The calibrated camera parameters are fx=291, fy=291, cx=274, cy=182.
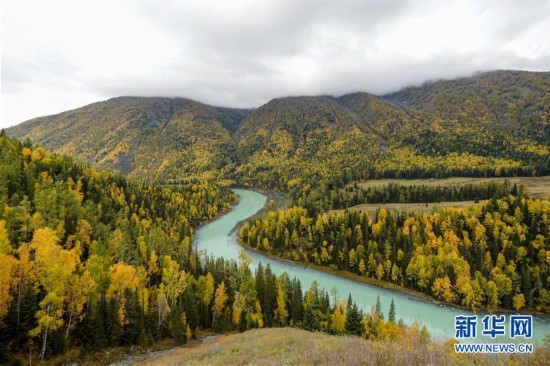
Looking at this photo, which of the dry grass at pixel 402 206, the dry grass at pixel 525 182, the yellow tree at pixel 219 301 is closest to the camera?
the yellow tree at pixel 219 301

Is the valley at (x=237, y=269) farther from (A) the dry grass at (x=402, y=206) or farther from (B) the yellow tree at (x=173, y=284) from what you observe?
(A) the dry grass at (x=402, y=206)

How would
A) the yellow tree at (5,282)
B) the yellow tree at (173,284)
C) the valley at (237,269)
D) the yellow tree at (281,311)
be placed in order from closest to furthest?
the yellow tree at (5,282) → the valley at (237,269) → the yellow tree at (173,284) → the yellow tree at (281,311)

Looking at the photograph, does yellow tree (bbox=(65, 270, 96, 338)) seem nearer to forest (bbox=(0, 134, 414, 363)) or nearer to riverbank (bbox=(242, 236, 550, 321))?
forest (bbox=(0, 134, 414, 363))

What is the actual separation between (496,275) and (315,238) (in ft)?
168

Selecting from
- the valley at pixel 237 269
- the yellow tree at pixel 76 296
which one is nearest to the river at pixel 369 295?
the valley at pixel 237 269

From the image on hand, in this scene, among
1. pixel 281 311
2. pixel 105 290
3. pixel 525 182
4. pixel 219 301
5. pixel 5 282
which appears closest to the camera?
pixel 5 282

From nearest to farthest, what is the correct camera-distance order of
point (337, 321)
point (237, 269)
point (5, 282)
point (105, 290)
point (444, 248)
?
point (5, 282), point (105, 290), point (337, 321), point (237, 269), point (444, 248)

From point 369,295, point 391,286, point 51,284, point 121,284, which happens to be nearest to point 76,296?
point 51,284

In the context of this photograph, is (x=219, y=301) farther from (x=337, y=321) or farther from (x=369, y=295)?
(x=369, y=295)

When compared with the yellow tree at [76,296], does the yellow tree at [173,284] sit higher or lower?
lower

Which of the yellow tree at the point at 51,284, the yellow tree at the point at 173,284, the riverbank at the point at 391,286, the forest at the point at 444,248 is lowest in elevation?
the riverbank at the point at 391,286

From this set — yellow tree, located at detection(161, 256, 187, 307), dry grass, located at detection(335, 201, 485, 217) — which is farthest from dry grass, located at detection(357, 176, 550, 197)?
yellow tree, located at detection(161, 256, 187, 307)

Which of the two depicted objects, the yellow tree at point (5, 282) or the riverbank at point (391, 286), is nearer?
the yellow tree at point (5, 282)

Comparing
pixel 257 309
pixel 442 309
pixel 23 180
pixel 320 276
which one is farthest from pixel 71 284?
pixel 442 309
